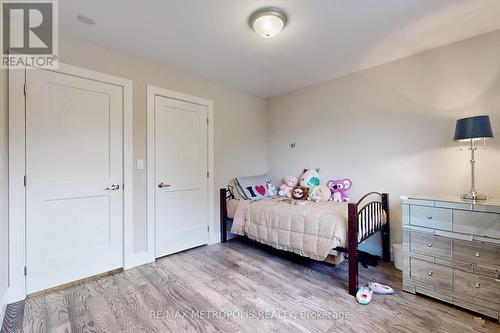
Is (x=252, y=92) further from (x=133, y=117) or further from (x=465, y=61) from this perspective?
(x=465, y=61)

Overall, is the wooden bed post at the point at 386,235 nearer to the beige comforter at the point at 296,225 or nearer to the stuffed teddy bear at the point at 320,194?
the beige comforter at the point at 296,225

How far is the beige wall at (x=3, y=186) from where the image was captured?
181cm

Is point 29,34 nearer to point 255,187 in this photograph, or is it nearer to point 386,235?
point 255,187

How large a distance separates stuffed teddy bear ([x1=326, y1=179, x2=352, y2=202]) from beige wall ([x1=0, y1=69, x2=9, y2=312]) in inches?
134

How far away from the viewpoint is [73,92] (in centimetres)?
226

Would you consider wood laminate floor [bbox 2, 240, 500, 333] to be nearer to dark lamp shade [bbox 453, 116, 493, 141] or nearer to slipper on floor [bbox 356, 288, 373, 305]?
slipper on floor [bbox 356, 288, 373, 305]

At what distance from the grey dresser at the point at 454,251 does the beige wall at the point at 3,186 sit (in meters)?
3.38

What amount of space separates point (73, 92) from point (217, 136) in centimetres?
176

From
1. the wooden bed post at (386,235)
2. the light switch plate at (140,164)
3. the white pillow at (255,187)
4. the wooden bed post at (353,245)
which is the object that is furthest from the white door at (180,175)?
the wooden bed post at (386,235)

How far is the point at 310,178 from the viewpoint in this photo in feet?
11.5

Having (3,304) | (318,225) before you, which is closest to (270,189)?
(318,225)

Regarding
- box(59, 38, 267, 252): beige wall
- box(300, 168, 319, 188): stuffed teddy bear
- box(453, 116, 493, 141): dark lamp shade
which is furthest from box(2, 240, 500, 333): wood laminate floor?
box(453, 116, 493, 141): dark lamp shade

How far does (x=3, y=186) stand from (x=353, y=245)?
9.89 ft

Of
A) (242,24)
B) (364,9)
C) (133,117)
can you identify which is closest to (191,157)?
(133,117)
